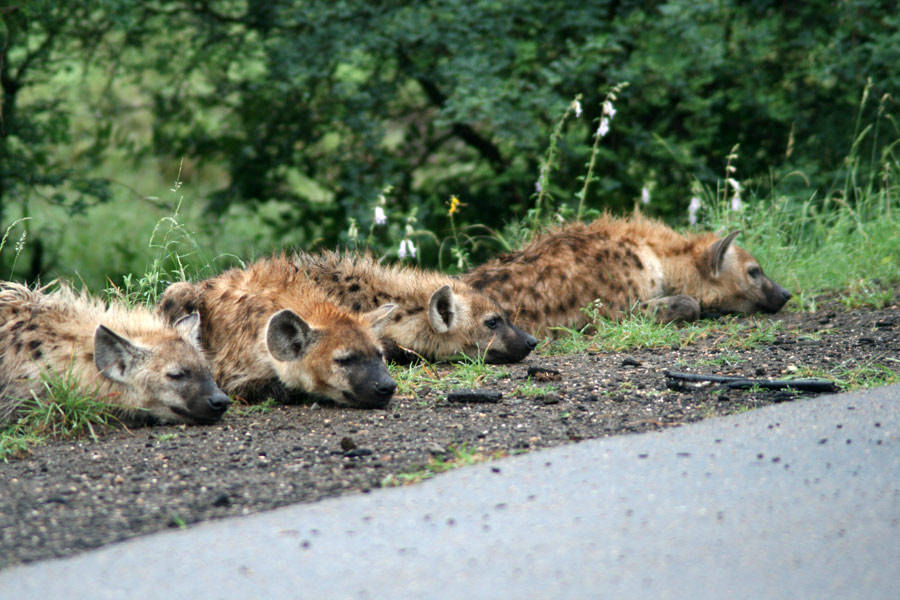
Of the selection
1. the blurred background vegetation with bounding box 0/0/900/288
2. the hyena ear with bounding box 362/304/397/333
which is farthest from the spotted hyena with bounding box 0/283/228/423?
the blurred background vegetation with bounding box 0/0/900/288

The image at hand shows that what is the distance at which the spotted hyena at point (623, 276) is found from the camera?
21.0 feet

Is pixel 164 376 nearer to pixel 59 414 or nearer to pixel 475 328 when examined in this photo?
pixel 59 414

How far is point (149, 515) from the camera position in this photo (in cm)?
323

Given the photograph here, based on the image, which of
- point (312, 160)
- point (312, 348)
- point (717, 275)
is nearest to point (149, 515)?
point (312, 348)

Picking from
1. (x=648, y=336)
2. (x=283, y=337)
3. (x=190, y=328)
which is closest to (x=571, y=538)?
(x=283, y=337)

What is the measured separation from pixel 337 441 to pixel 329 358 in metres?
0.82

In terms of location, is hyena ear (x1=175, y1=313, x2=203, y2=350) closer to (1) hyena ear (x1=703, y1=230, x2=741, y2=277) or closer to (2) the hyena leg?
(2) the hyena leg

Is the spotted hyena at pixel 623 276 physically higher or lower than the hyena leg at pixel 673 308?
higher

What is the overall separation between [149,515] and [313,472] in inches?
24.2

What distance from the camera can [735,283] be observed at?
6988 mm

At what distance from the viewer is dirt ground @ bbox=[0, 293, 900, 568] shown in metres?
3.29

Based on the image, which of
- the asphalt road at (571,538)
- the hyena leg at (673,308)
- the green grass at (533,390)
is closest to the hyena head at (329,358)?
the green grass at (533,390)

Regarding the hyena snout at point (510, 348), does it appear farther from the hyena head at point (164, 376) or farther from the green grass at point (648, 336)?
the hyena head at point (164, 376)

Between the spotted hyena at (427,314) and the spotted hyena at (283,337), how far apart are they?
1.13ft
